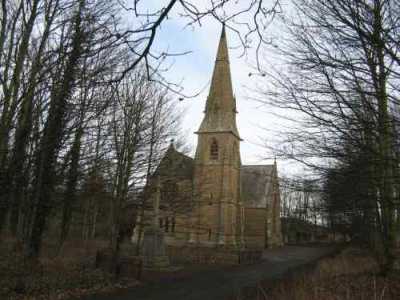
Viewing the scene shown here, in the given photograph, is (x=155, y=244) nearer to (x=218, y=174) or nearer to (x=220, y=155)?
(x=218, y=174)

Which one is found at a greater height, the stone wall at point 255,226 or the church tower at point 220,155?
the church tower at point 220,155

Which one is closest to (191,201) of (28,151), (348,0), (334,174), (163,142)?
(163,142)

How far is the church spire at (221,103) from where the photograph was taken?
42.9 metres

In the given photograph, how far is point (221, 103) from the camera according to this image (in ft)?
141

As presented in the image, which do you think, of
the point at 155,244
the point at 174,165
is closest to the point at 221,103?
the point at 174,165

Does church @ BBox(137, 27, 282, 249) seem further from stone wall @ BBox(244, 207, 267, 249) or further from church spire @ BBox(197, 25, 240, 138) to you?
stone wall @ BBox(244, 207, 267, 249)

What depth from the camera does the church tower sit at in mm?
41281

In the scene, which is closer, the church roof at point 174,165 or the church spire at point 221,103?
the church roof at point 174,165

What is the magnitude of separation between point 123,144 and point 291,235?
58697 millimetres

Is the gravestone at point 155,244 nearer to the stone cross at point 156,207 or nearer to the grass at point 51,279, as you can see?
the stone cross at point 156,207

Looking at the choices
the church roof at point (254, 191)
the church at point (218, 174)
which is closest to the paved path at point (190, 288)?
the church at point (218, 174)

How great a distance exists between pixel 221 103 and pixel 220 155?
5422 millimetres

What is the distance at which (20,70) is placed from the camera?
7.61m

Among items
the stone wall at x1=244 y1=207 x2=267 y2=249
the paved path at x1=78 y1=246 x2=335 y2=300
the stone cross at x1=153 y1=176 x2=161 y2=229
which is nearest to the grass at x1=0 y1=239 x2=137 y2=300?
the paved path at x1=78 y1=246 x2=335 y2=300
